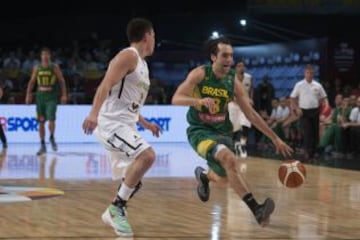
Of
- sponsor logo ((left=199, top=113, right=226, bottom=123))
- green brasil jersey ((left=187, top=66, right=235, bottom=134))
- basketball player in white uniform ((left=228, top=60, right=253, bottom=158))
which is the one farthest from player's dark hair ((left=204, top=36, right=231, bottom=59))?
basketball player in white uniform ((left=228, top=60, right=253, bottom=158))

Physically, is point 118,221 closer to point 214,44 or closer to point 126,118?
point 126,118

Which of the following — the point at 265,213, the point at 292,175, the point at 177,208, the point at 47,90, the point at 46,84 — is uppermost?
the point at 46,84

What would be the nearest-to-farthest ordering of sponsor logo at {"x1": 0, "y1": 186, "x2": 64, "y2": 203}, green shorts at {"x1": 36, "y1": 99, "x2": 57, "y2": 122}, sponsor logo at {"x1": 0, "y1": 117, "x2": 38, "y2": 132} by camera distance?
sponsor logo at {"x1": 0, "y1": 186, "x2": 64, "y2": 203}, green shorts at {"x1": 36, "y1": 99, "x2": 57, "y2": 122}, sponsor logo at {"x1": 0, "y1": 117, "x2": 38, "y2": 132}

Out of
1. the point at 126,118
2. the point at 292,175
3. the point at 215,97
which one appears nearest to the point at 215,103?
the point at 215,97

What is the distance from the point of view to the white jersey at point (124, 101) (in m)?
5.93

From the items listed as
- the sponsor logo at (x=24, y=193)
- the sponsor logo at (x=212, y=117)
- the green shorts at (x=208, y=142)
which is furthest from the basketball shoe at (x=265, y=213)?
the sponsor logo at (x=24, y=193)

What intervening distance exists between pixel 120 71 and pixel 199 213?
77.3 inches

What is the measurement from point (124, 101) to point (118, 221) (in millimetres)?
962

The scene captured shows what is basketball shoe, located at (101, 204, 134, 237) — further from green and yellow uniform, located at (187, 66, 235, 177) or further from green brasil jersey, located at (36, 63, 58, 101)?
green brasil jersey, located at (36, 63, 58, 101)

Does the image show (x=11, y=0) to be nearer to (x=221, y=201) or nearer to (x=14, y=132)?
(x=14, y=132)

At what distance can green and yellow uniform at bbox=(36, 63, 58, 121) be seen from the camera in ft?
47.3

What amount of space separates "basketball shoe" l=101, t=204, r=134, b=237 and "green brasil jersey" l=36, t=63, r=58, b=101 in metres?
8.77

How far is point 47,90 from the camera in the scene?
14477 millimetres

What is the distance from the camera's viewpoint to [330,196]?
8.64 metres
